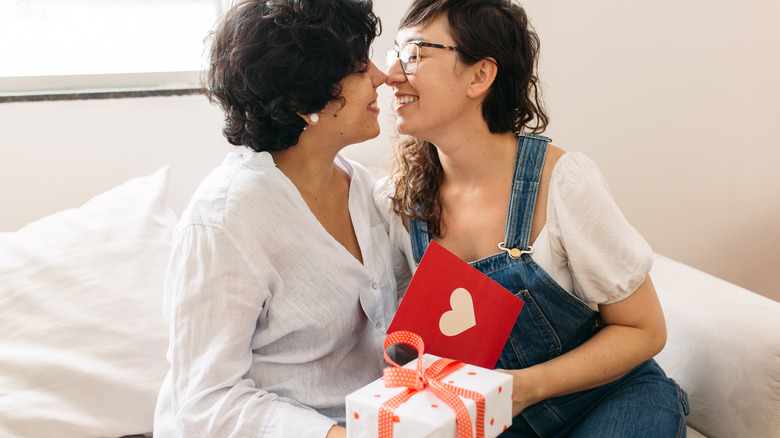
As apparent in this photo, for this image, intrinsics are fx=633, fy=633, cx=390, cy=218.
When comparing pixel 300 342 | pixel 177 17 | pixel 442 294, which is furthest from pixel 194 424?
pixel 177 17

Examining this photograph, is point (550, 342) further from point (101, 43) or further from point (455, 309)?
point (101, 43)

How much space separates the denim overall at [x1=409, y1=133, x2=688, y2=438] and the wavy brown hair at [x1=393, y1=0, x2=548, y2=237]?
8 cm

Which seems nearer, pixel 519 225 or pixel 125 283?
pixel 519 225

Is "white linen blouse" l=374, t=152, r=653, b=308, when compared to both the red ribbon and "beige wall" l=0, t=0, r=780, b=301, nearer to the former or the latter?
the red ribbon

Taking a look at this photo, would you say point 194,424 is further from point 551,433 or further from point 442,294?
point 551,433

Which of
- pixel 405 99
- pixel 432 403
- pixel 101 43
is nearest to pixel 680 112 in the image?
pixel 405 99

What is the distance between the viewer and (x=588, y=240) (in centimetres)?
108

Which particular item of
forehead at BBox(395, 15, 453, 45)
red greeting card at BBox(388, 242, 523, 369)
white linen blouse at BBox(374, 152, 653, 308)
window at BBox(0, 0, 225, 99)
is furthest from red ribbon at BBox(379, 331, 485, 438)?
window at BBox(0, 0, 225, 99)

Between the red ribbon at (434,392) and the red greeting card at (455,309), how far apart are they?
0.13 meters

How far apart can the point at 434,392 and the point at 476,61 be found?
0.63 metres

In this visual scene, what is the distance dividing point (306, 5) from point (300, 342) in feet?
1.87

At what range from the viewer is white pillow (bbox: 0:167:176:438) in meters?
1.17

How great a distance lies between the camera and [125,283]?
53.6 inches

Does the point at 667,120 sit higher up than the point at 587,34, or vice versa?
the point at 587,34
